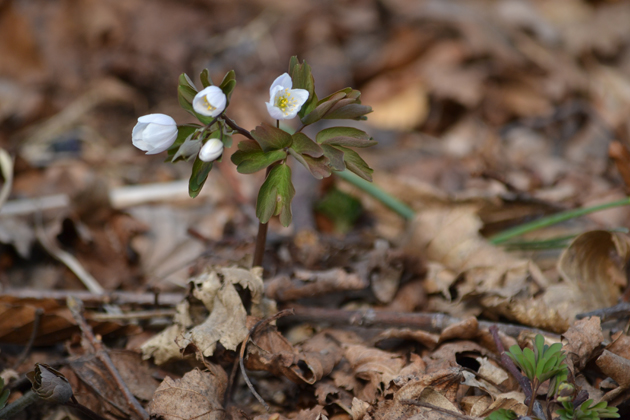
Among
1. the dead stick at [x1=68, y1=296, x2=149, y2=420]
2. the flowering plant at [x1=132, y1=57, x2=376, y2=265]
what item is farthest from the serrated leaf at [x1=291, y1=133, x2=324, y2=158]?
the dead stick at [x1=68, y1=296, x2=149, y2=420]

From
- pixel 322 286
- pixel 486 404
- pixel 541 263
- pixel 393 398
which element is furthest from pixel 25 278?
pixel 541 263

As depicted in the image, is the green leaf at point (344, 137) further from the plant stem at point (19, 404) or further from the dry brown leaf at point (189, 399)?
the plant stem at point (19, 404)

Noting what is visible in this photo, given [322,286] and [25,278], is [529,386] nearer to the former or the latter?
[322,286]

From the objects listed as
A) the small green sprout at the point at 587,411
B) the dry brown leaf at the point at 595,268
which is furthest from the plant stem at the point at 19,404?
the dry brown leaf at the point at 595,268

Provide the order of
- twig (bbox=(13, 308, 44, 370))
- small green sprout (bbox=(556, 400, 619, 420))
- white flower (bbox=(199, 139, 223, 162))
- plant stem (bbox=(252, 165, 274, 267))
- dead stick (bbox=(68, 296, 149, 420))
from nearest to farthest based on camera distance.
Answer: small green sprout (bbox=(556, 400, 619, 420)) → white flower (bbox=(199, 139, 223, 162)) → dead stick (bbox=(68, 296, 149, 420)) → plant stem (bbox=(252, 165, 274, 267)) → twig (bbox=(13, 308, 44, 370))

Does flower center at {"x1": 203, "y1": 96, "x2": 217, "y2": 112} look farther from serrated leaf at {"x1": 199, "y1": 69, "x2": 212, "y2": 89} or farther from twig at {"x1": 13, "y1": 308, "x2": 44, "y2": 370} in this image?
twig at {"x1": 13, "y1": 308, "x2": 44, "y2": 370}

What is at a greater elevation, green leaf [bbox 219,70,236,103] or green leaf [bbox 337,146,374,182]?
green leaf [bbox 219,70,236,103]

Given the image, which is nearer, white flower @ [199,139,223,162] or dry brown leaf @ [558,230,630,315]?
white flower @ [199,139,223,162]
